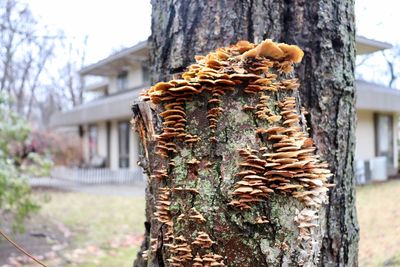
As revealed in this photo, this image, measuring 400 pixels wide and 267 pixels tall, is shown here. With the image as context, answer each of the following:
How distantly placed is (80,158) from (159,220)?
66.8 feet

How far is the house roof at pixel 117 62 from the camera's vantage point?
15.8 meters

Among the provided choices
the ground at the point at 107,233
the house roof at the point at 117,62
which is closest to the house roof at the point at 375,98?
the ground at the point at 107,233

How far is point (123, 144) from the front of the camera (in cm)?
1928

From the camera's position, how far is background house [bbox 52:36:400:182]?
14922mm

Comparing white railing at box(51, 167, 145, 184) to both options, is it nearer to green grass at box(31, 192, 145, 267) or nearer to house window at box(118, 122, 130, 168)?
house window at box(118, 122, 130, 168)

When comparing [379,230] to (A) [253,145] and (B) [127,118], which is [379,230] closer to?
(A) [253,145]

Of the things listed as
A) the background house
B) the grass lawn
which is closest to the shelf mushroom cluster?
the grass lawn

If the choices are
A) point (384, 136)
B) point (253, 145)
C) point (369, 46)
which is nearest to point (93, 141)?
point (384, 136)

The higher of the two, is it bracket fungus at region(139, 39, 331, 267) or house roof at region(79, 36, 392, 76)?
house roof at region(79, 36, 392, 76)

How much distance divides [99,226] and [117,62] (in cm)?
1107

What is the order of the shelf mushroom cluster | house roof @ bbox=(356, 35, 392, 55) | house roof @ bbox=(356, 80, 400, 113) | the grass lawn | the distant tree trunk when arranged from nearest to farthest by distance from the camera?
the shelf mushroom cluster < the distant tree trunk < the grass lawn < house roof @ bbox=(356, 35, 392, 55) < house roof @ bbox=(356, 80, 400, 113)

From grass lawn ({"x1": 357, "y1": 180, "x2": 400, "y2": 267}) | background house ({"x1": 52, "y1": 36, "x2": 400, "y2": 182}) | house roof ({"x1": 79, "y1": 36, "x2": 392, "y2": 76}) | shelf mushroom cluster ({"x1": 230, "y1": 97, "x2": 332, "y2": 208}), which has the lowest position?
grass lawn ({"x1": 357, "y1": 180, "x2": 400, "y2": 267})

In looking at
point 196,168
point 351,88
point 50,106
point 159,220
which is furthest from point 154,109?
point 50,106

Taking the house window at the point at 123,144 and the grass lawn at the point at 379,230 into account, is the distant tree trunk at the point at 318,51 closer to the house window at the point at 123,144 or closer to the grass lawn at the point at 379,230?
the grass lawn at the point at 379,230
